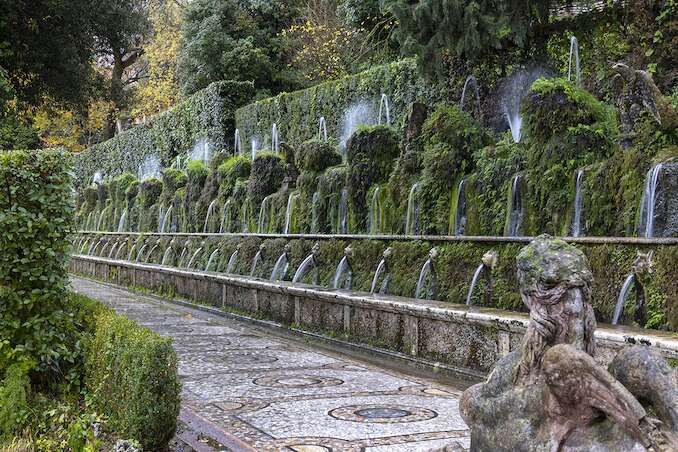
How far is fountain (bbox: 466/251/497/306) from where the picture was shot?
26.3 ft

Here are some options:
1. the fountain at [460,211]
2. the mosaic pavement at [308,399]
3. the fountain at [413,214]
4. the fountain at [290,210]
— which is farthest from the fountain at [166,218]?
the fountain at [460,211]

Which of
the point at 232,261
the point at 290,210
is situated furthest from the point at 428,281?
the point at 232,261

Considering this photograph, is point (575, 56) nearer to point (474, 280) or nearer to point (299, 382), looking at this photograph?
point (474, 280)

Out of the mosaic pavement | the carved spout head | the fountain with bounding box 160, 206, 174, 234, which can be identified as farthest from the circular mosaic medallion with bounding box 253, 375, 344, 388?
the fountain with bounding box 160, 206, 174, 234

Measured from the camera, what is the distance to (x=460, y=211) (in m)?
10.1

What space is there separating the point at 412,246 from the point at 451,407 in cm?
410

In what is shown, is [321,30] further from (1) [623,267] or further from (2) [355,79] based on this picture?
(1) [623,267]

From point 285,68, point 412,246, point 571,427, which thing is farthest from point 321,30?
point 571,427

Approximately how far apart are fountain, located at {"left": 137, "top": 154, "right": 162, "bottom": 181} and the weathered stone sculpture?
32.0 metres

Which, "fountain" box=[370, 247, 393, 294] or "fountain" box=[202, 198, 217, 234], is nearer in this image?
"fountain" box=[370, 247, 393, 294]

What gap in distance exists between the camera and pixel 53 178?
609cm

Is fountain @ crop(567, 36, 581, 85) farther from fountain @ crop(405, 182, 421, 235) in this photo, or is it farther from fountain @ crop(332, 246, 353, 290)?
fountain @ crop(332, 246, 353, 290)

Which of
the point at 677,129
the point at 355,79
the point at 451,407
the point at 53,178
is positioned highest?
the point at 355,79

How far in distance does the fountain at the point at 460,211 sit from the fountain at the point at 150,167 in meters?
25.5
